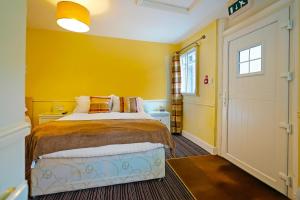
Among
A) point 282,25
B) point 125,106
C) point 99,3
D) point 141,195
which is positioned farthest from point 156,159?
point 99,3

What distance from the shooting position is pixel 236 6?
2299 mm

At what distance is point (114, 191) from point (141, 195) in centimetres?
31

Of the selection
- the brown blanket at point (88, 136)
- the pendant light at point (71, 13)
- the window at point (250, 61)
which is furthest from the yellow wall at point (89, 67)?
the window at point (250, 61)

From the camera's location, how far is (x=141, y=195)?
1.76m

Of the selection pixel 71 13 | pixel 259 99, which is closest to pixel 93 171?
pixel 71 13

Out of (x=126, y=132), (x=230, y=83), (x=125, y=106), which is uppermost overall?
(x=230, y=83)

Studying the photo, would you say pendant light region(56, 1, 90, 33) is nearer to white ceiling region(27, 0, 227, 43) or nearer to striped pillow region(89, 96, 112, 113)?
white ceiling region(27, 0, 227, 43)

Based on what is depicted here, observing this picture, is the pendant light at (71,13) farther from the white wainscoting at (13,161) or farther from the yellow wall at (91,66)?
the white wainscoting at (13,161)

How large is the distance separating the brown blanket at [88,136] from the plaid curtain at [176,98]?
2.04m

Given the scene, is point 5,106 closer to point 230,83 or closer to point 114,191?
point 114,191

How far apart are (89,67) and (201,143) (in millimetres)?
2940

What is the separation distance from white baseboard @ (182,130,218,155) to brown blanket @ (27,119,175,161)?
1.23m

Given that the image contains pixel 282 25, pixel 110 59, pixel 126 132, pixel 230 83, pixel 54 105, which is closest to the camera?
pixel 282 25

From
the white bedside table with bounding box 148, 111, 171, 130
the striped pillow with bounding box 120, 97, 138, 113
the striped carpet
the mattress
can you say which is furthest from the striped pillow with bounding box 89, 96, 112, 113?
the striped carpet
